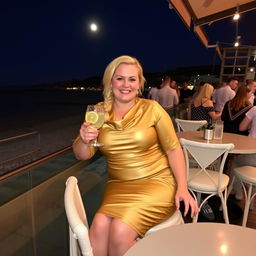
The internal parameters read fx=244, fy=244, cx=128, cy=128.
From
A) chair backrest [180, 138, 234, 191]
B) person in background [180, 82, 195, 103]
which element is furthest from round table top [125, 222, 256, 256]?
person in background [180, 82, 195, 103]

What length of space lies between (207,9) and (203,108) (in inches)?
69.5

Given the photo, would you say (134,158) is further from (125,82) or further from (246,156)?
(246,156)

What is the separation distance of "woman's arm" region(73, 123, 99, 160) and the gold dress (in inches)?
4.1

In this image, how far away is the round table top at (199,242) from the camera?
34.3 inches

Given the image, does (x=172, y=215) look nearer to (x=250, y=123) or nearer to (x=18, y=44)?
(x=250, y=123)

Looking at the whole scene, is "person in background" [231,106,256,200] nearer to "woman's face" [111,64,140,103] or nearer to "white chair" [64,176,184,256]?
"woman's face" [111,64,140,103]

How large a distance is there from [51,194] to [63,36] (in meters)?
52.5

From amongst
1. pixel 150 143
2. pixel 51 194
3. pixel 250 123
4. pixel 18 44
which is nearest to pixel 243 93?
pixel 250 123

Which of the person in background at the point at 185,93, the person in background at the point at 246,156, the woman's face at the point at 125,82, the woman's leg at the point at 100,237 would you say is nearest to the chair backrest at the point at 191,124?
the person in background at the point at 246,156

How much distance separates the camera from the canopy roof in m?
3.88

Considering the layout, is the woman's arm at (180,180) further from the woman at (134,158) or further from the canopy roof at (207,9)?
the canopy roof at (207,9)

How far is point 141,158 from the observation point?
1.55m

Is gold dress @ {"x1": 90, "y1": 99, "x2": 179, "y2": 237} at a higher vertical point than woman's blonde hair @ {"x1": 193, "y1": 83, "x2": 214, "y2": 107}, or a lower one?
lower

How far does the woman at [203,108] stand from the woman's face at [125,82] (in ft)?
9.82
